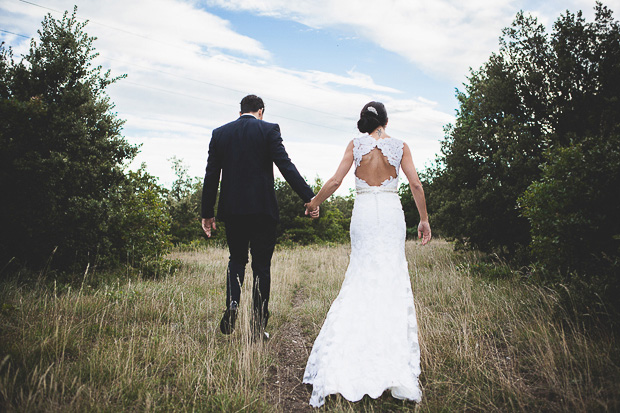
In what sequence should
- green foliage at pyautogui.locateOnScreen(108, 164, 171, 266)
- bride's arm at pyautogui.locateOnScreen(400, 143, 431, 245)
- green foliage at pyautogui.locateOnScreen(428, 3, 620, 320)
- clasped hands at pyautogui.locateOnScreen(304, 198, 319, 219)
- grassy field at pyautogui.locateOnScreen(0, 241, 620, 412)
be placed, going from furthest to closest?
1. green foliage at pyautogui.locateOnScreen(428, 3, 620, 320)
2. green foliage at pyautogui.locateOnScreen(108, 164, 171, 266)
3. clasped hands at pyautogui.locateOnScreen(304, 198, 319, 219)
4. bride's arm at pyautogui.locateOnScreen(400, 143, 431, 245)
5. grassy field at pyautogui.locateOnScreen(0, 241, 620, 412)

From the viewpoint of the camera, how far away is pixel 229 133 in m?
4.06

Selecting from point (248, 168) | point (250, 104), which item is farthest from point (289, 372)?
point (250, 104)

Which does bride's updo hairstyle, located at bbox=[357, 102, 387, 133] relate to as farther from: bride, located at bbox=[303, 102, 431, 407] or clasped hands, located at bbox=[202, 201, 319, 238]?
clasped hands, located at bbox=[202, 201, 319, 238]

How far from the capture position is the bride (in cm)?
293

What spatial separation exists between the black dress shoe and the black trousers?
0.06 metres

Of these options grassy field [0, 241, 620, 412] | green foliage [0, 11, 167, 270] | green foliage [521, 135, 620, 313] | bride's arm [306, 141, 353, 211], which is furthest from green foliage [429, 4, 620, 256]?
green foliage [0, 11, 167, 270]

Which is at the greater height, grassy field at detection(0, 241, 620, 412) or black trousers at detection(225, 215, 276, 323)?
black trousers at detection(225, 215, 276, 323)

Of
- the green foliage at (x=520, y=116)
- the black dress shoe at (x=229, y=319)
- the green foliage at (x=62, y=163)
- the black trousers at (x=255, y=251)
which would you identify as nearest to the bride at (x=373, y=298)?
the black trousers at (x=255, y=251)

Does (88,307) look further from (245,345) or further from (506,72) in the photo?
(506,72)

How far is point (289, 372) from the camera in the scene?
3.52 metres

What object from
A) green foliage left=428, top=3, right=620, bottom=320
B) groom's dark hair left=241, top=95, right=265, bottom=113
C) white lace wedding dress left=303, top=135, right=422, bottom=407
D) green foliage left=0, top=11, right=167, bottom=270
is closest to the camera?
white lace wedding dress left=303, top=135, right=422, bottom=407

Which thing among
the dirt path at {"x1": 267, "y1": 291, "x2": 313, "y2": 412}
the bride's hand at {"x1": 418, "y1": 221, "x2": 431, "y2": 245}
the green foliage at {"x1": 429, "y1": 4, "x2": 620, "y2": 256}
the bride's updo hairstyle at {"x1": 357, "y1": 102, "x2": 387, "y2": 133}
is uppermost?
the green foliage at {"x1": 429, "y1": 4, "x2": 620, "y2": 256}

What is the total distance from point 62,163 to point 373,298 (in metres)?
5.73

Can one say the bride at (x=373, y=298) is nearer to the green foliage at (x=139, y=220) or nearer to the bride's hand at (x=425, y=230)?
the bride's hand at (x=425, y=230)
